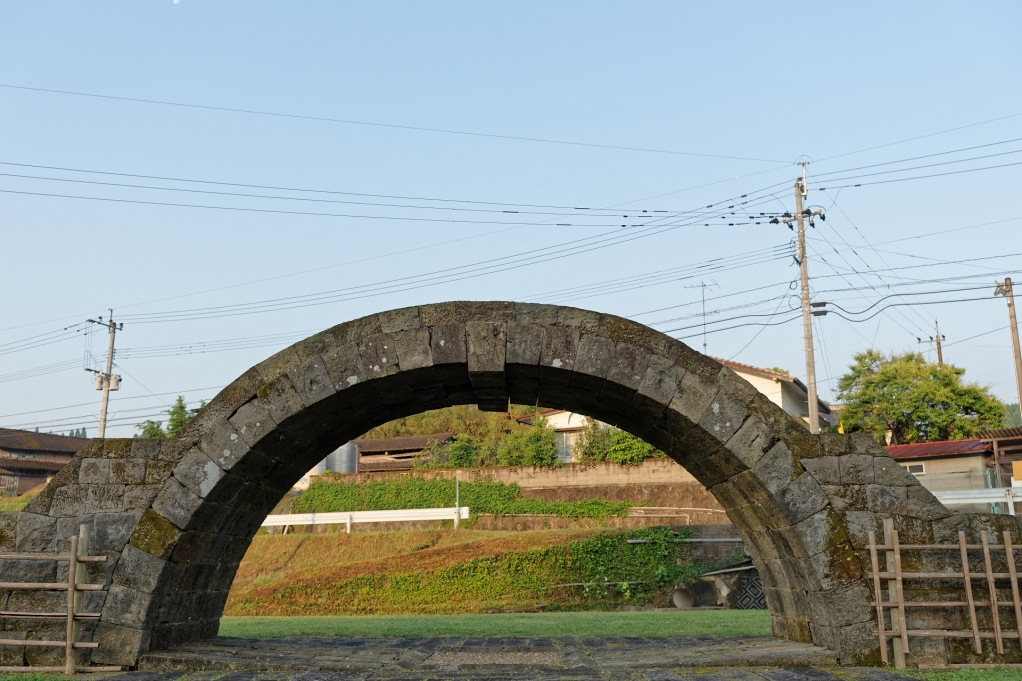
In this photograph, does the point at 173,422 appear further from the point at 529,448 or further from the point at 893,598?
the point at 893,598

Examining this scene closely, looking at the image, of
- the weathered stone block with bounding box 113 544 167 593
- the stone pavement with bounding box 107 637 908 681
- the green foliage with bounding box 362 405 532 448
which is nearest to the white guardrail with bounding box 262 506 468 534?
the stone pavement with bounding box 107 637 908 681

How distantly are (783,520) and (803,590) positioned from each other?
37.0 inches

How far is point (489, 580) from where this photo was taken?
76.8ft

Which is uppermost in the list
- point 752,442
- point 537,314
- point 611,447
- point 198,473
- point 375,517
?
point 611,447

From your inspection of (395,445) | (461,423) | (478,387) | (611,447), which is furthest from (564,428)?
(478,387)

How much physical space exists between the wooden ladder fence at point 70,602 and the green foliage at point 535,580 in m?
15.6

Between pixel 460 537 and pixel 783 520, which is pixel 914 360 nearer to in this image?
pixel 460 537

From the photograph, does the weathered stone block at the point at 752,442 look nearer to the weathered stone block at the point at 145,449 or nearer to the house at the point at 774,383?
the weathered stone block at the point at 145,449

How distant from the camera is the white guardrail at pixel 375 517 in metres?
28.1

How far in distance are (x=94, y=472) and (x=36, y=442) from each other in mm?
48694

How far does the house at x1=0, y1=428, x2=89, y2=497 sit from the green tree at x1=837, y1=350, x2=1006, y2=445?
124 feet

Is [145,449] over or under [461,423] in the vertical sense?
under

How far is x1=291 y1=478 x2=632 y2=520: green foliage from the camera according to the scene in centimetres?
2984

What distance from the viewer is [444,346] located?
329 inches
